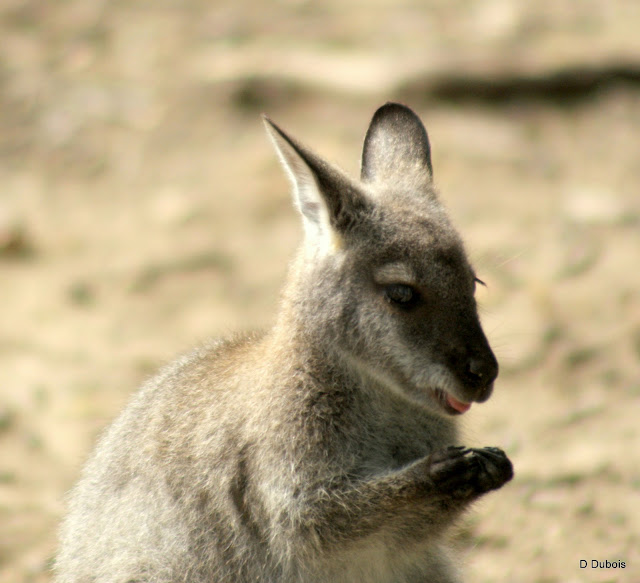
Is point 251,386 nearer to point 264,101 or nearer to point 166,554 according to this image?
point 166,554

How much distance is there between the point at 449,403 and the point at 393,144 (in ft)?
5.00

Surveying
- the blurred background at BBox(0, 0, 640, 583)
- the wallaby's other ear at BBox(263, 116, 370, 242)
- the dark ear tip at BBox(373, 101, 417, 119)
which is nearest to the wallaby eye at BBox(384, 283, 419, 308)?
the wallaby's other ear at BBox(263, 116, 370, 242)

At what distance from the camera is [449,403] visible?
4.42 meters

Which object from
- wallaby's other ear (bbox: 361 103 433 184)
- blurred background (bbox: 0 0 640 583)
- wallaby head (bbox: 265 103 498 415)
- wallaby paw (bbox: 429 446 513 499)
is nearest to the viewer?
wallaby paw (bbox: 429 446 513 499)

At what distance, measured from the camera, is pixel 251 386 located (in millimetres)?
4727

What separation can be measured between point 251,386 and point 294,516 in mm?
667

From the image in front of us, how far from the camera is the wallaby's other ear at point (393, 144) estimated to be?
5.18 m

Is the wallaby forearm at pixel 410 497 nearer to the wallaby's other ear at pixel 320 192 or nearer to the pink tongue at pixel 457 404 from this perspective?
the pink tongue at pixel 457 404

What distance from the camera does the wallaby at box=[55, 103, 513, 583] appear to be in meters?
4.31

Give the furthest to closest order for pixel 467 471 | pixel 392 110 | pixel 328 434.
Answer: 1. pixel 392 110
2. pixel 328 434
3. pixel 467 471

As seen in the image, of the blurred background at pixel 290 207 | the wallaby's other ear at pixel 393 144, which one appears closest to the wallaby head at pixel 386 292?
the wallaby's other ear at pixel 393 144

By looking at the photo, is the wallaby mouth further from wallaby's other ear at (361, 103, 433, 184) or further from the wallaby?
wallaby's other ear at (361, 103, 433, 184)

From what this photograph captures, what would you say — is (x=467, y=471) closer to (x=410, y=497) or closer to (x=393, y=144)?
(x=410, y=497)

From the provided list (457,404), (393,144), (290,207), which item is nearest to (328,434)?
(457,404)
